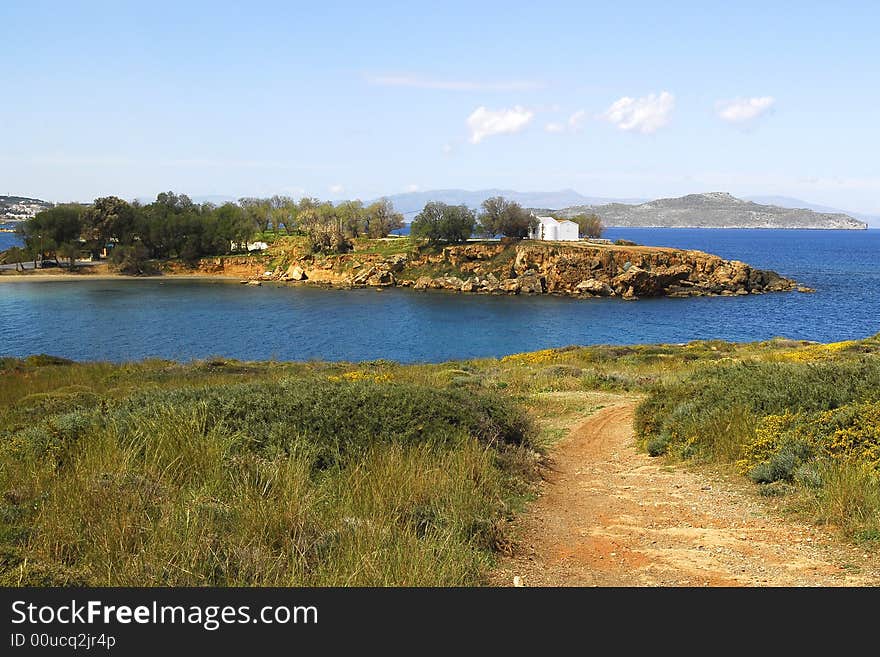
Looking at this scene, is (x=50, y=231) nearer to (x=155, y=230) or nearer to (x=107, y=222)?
(x=107, y=222)

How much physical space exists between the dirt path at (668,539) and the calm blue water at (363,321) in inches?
1622

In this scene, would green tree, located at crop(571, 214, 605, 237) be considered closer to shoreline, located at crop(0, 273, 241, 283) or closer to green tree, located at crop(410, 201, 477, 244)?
green tree, located at crop(410, 201, 477, 244)

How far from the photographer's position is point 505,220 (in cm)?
11450

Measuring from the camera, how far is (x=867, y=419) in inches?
356


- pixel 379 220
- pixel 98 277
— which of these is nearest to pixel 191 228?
pixel 98 277

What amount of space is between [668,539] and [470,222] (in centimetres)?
10824

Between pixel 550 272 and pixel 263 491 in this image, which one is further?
pixel 550 272

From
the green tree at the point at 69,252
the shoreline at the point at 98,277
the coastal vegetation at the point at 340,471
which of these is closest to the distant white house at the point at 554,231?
the shoreline at the point at 98,277

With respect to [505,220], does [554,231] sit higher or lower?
lower

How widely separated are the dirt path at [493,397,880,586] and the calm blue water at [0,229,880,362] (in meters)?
41.2

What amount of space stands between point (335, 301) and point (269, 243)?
55814mm

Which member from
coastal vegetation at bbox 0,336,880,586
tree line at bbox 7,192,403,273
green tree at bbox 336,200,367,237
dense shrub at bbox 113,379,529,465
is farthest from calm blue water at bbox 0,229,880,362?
coastal vegetation at bbox 0,336,880,586

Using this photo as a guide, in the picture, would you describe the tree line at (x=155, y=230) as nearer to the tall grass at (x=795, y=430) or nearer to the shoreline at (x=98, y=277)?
the shoreline at (x=98, y=277)

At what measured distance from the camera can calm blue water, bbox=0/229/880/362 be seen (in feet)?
182
